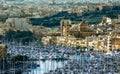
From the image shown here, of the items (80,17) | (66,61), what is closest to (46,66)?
(66,61)

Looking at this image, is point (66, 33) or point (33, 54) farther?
point (66, 33)

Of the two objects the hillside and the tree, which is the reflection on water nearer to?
the tree

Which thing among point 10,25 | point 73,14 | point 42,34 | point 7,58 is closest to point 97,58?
point 7,58

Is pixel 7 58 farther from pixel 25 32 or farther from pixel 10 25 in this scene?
pixel 10 25

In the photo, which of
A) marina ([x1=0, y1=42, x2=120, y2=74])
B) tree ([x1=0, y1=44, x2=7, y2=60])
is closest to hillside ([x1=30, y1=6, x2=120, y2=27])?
marina ([x1=0, y1=42, x2=120, y2=74])

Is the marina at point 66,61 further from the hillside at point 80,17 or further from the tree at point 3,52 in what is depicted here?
the hillside at point 80,17

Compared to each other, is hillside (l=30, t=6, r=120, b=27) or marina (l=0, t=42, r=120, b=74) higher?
marina (l=0, t=42, r=120, b=74)

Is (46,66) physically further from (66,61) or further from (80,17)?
(80,17)

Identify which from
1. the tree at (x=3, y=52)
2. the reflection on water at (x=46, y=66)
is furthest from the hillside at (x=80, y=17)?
the reflection on water at (x=46, y=66)

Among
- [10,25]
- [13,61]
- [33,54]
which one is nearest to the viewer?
[13,61]
